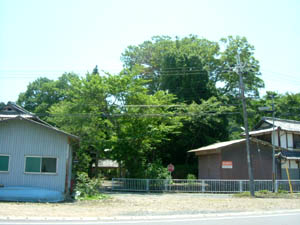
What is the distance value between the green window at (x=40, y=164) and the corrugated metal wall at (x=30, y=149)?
0.77ft

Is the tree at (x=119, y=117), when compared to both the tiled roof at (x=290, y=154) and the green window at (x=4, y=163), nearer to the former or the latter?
the green window at (x=4, y=163)

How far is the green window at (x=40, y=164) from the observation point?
1803 centimetres

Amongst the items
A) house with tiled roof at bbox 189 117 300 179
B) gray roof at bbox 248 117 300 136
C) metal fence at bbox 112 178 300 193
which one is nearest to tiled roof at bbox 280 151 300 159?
house with tiled roof at bbox 189 117 300 179

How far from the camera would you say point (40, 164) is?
1812cm

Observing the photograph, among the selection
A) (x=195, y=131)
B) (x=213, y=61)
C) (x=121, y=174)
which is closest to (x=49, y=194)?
(x=121, y=174)

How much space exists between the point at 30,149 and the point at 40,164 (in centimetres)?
108

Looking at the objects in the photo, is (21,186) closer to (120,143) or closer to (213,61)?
(120,143)

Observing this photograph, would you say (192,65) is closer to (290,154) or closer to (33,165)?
(290,154)

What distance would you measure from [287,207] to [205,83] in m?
26.0

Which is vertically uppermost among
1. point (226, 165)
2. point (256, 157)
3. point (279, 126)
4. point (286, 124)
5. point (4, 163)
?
point (286, 124)

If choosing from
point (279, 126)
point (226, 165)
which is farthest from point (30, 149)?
point (279, 126)

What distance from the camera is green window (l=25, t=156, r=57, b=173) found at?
59.2ft

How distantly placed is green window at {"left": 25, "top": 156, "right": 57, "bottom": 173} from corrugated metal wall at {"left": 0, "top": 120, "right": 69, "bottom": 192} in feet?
0.77

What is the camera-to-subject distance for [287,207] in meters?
15.5
